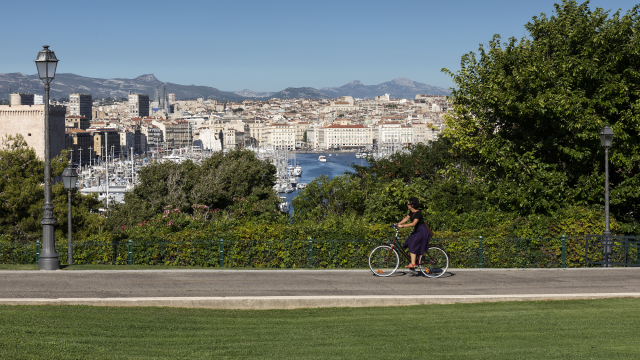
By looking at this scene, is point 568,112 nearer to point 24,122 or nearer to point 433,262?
point 433,262

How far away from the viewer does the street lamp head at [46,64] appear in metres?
12.0

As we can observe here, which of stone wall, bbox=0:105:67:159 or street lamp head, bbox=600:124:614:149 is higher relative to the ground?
Answer: stone wall, bbox=0:105:67:159

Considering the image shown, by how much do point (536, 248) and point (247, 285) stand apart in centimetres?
720

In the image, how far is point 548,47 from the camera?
19.0 metres

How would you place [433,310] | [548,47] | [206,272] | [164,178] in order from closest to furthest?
A: [433,310] → [206,272] → [548,47] → [164,178]

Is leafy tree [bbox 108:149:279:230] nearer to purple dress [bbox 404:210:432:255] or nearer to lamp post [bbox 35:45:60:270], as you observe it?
lamp post [bbox 35:45:60:270]

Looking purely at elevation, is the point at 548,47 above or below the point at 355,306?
above

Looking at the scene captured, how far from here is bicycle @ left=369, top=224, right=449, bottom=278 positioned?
1106cm

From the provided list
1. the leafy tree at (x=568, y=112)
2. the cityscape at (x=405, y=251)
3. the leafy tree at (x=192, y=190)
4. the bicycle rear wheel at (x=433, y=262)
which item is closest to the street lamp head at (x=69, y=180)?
the cityscape at (x=405, y=251)

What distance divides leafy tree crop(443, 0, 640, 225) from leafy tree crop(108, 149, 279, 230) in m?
9.76

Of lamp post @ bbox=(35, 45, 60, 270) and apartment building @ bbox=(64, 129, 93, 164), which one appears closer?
lamp post @ bbox=(35, 45, 60, 270)

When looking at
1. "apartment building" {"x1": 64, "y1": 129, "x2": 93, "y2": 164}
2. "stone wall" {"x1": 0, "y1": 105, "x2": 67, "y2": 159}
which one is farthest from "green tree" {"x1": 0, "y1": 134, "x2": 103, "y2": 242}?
"apartment building" {"x1": 64, "y1": 129, "x2": 93, "y2": 164}

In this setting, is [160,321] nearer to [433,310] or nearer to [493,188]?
[433,310]

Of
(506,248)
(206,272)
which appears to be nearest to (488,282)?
(506,248)
